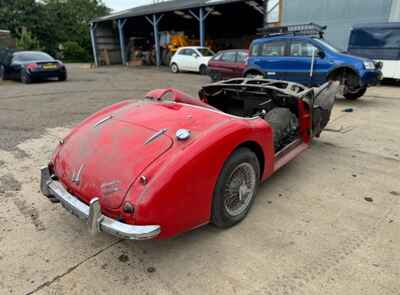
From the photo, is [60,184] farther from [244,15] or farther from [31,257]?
[244,15]

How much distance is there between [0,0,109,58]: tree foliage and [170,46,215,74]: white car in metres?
20.9

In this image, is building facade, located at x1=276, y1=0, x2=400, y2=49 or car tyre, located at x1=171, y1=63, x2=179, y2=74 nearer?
building facade, located at x1=276, y1=0, x2=400, y2=49

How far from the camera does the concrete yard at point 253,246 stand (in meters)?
1.69

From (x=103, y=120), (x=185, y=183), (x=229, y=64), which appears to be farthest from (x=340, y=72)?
(x=185, y=183)

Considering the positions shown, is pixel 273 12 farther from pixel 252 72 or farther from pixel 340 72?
pixel 340 72

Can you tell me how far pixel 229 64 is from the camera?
9.45 m

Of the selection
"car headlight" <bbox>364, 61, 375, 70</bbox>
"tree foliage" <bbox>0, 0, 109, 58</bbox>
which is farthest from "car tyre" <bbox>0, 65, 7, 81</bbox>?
"tree foliage" <bbox>0, 0, 109, 58</bbox>

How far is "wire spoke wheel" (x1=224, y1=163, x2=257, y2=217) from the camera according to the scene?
210cm

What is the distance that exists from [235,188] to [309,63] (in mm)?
6280

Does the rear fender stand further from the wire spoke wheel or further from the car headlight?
the car headlight

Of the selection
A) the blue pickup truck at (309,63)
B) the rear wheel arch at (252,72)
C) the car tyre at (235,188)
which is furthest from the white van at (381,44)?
the car tyre at (235,188)

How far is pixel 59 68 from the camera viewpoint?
10.9 metres

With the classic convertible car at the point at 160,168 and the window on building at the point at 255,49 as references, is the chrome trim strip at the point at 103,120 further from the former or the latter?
the window on building at the point at 255,49

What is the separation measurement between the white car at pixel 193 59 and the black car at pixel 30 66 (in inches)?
225
